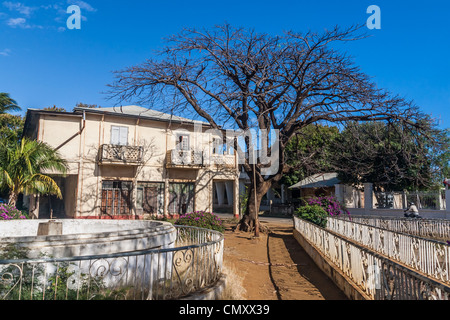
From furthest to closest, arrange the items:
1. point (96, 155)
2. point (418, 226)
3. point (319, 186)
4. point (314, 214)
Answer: point (319, 186) < point (96, 155) < point (418, 226) < point (314, 214)

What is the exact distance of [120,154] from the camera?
72.3 feet

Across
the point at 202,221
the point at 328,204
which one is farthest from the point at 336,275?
the point at 328,204

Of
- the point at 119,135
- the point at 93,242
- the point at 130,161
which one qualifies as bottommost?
the point at 93,242

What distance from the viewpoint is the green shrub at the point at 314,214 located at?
15.6 m

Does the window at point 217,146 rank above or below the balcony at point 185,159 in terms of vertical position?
above

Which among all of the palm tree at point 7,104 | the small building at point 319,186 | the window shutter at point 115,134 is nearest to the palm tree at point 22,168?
the window shutter at point 115,134

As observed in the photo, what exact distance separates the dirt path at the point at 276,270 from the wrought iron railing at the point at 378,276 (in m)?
0.56

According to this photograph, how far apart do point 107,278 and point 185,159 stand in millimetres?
18547

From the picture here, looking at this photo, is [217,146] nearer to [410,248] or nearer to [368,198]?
[368,198]

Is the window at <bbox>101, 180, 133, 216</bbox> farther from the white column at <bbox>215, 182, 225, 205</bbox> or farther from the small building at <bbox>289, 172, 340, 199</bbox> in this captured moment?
the white column at <bbox>215, 182, 225, 205</bbox>

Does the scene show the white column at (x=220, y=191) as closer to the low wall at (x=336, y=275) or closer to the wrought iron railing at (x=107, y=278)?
Result: the low wall at (x=336, y=275)

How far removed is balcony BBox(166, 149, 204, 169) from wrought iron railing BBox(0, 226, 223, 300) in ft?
57.8

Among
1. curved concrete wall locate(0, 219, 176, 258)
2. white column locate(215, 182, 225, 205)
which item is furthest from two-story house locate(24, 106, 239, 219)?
white column locate(215, 182, 225, 205)

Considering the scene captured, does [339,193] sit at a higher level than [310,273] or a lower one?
higher
